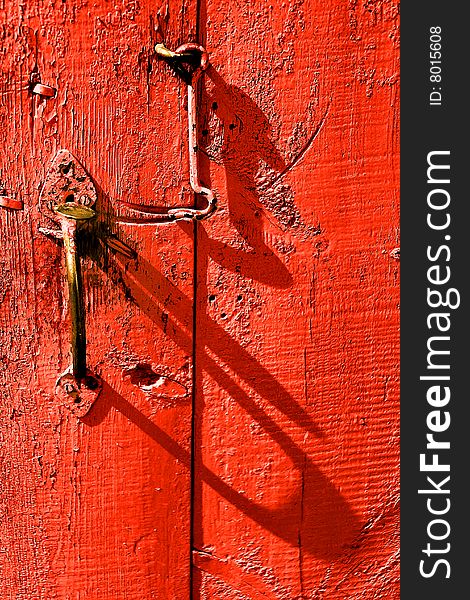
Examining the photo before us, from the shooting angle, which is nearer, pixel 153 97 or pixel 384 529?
pixel 153 97

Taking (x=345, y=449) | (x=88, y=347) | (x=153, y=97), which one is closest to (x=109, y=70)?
(x=153, y=97)

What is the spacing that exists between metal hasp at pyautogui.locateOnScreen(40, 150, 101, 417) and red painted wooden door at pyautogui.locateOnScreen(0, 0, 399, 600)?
0.04ft

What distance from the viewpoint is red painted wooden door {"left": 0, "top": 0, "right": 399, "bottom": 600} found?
72 cm

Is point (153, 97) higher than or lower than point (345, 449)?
higher

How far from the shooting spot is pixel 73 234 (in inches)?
27.8

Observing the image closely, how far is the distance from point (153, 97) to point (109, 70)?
2.0 inches

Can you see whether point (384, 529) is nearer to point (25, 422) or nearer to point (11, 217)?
point (25, 422)

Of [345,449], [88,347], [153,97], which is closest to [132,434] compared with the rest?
[88,347]

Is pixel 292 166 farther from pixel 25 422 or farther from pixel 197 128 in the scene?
pixel 25 422

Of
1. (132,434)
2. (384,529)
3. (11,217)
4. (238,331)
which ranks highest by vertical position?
(11,217)

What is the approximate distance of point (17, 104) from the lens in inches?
27.9

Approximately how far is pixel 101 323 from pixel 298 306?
0.21 meters

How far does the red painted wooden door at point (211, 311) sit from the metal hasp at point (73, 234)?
0.01m

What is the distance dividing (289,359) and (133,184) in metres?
0.25
